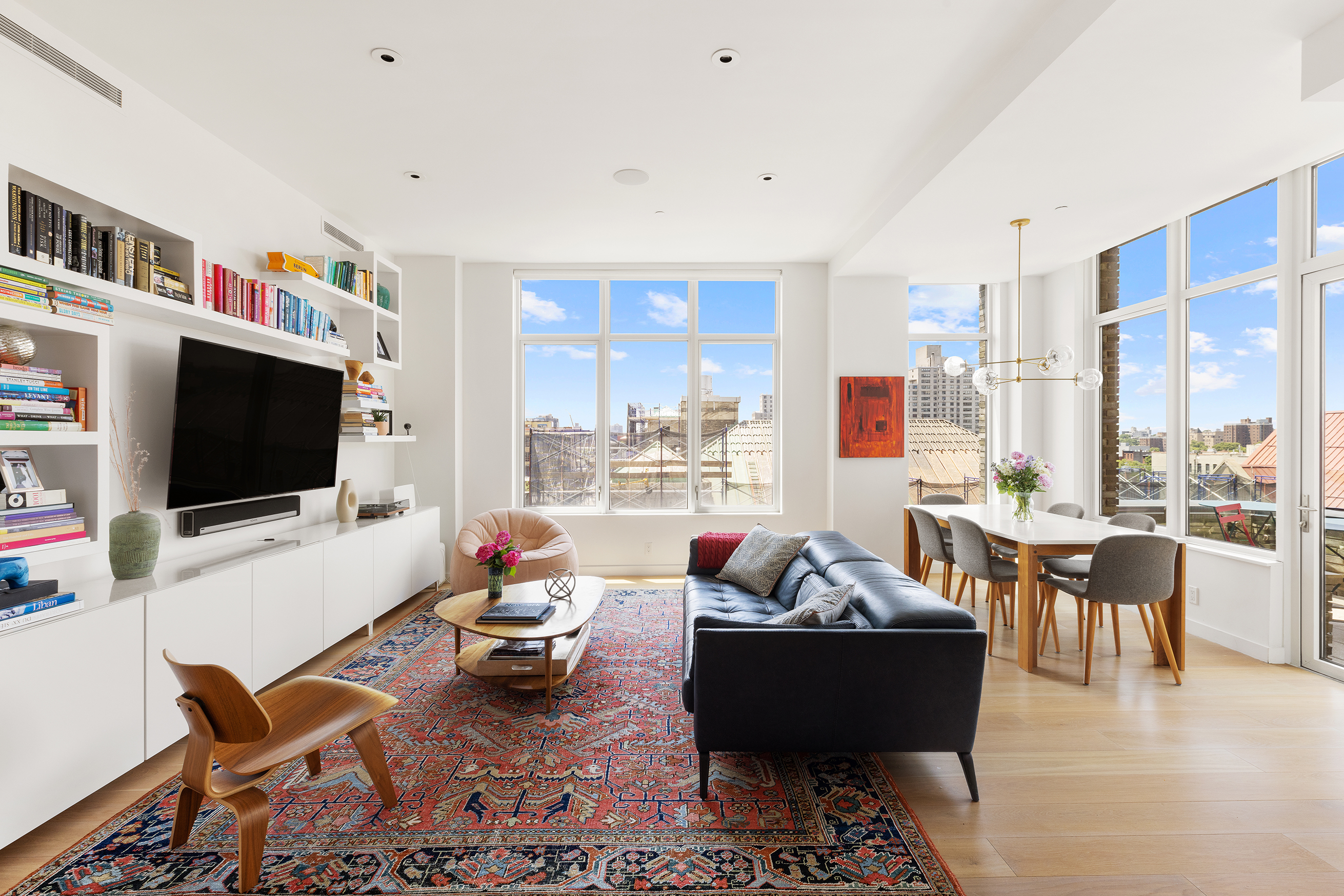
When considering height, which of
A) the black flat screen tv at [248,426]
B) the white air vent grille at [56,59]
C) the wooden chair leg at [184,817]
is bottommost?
the wooden chair leg at [184,817]

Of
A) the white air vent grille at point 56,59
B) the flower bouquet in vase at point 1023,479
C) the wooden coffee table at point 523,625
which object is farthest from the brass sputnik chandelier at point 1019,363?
the white air vent grille at point 56,59

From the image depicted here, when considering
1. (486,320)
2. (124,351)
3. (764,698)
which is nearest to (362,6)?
(124,351)

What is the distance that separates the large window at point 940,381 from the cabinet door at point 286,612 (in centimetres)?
506

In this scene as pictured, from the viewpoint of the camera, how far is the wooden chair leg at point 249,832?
68.0 inches

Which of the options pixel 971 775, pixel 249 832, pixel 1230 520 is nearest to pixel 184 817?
pixel 249 832

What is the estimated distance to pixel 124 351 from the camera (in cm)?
270

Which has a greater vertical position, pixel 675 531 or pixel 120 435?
pixel 120 435

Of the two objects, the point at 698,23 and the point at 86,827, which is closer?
the point at 86,827

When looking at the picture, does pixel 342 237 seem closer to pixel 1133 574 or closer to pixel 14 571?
pixel 14 571

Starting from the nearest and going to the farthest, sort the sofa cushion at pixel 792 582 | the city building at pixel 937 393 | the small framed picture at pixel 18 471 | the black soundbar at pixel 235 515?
the small framed picture at pixel 18 471, the black soundbar at pixel 235 515, the sofa cushion at pixel 792 582, the city building at pixel 937 393

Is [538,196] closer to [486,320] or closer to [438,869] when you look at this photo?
[486,320]

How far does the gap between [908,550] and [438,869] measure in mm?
4394

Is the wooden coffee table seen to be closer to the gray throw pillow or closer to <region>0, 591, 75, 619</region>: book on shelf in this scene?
the gray throw pillow

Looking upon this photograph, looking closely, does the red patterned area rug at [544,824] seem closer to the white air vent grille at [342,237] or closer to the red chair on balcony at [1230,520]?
the red chair on balcony at [1230,520]
